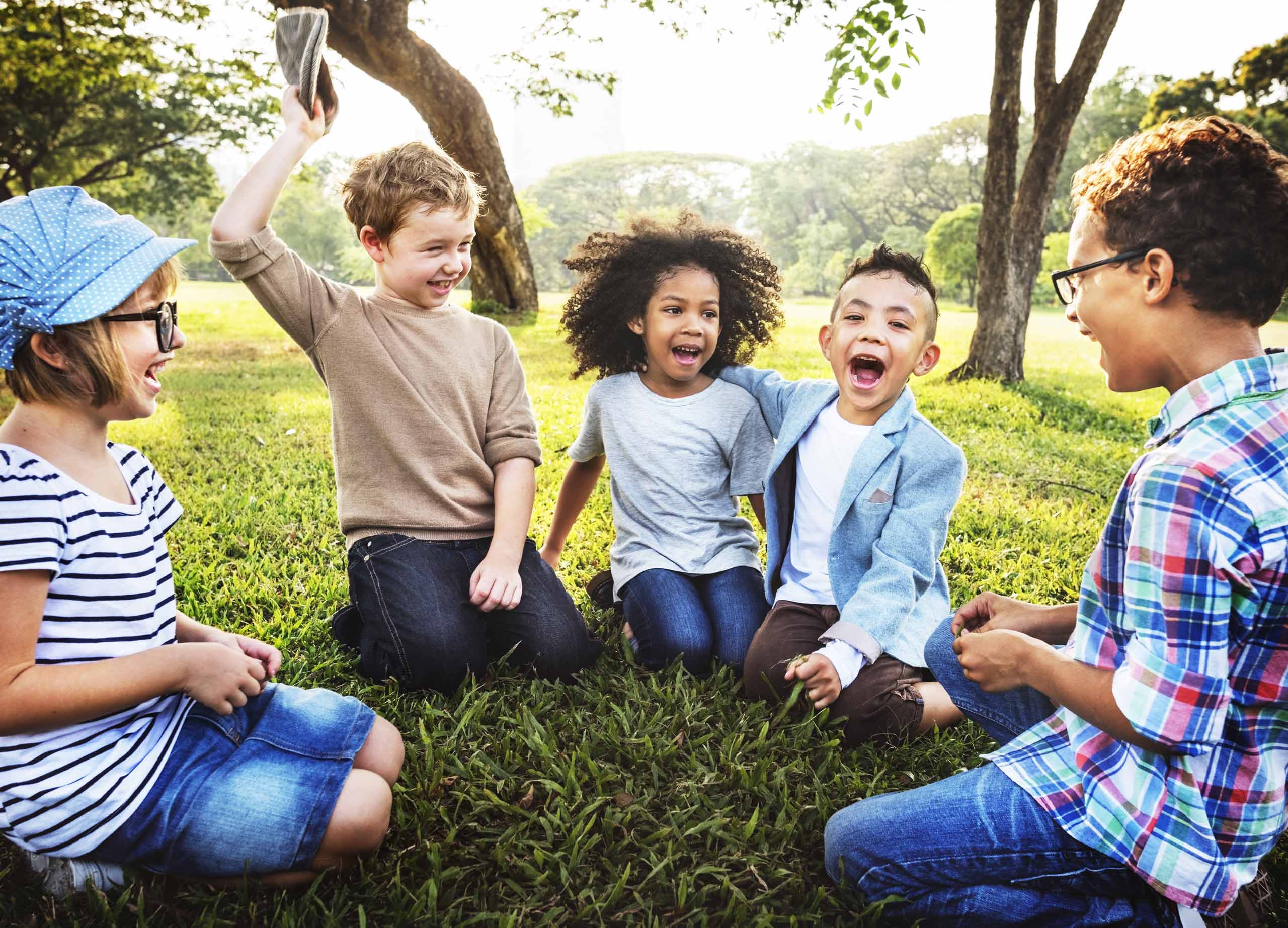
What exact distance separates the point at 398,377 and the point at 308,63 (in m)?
0.90

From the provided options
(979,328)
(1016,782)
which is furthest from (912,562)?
(979,328)

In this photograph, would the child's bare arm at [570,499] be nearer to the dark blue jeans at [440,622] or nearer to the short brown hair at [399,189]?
the dark blue jeans at [440,622]

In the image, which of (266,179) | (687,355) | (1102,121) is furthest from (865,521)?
(1102,121)

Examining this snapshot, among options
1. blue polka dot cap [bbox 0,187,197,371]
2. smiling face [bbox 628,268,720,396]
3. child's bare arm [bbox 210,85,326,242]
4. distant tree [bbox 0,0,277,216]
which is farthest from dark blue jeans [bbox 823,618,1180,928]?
distant tree [bbox 0,0,277,216]

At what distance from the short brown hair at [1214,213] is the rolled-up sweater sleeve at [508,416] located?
69.8 inches

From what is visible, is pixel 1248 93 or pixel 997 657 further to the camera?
pixel 1248 93

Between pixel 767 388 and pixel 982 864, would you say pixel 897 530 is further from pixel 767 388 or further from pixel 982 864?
pixel 982 864

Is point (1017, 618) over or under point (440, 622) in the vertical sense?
over

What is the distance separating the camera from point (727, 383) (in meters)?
3.16

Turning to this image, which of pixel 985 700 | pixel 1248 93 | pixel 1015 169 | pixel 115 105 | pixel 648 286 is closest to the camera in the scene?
pixel 985 700

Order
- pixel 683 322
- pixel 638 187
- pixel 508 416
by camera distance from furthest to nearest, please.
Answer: pixel 638 187
pixel 683 322
pixel 508 416

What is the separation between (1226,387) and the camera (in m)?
1.45

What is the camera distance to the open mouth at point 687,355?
3016mm

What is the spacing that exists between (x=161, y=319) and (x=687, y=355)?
173cm
